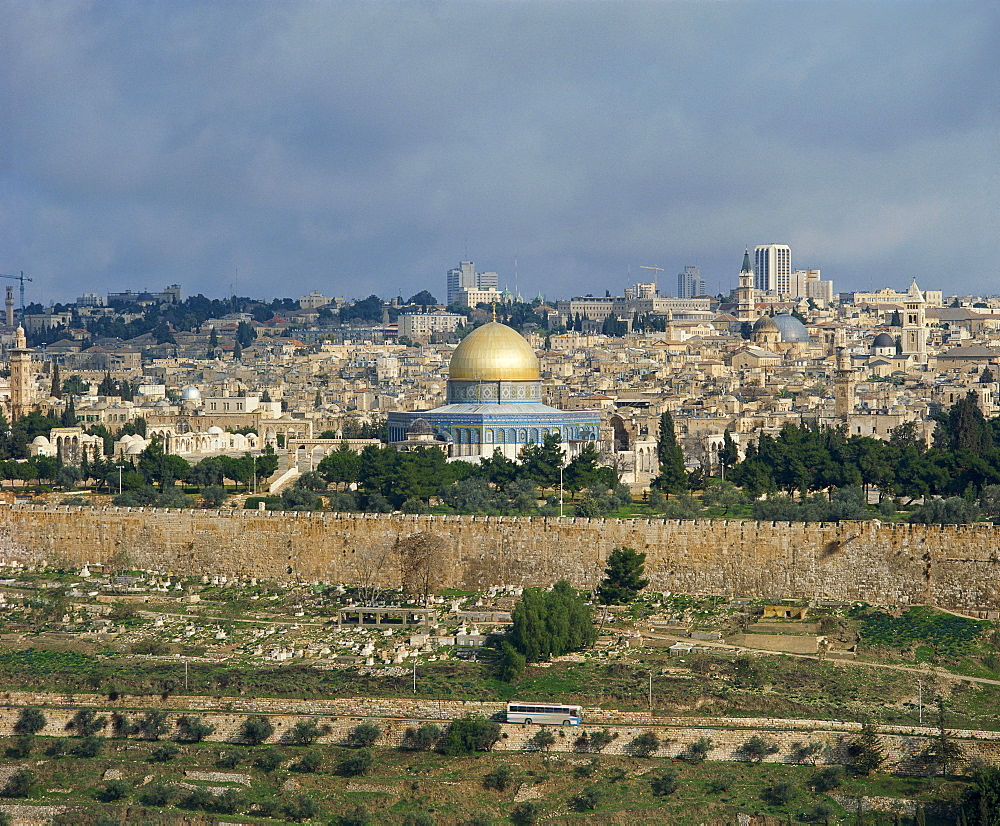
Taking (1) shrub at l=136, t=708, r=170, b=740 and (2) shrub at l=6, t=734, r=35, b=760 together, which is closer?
(2) shrub at l=6, t=734, r=35, b=760

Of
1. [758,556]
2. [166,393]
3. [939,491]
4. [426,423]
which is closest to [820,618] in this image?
[758,556]

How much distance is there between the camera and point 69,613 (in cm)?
3297

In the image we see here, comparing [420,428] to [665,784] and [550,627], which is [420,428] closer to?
[550,627]

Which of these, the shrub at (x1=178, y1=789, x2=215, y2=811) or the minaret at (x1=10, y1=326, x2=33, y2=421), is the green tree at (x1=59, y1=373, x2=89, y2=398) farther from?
the shrub at (x1=178, y1=789, x2=215, y2=811)

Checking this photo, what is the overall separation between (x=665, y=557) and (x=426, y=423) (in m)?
26.2

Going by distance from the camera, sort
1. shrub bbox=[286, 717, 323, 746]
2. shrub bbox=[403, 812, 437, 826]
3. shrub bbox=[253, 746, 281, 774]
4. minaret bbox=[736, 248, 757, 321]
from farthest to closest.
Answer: minaret bbox=[736, 248, 757, 321], shrub bbox=[286, 717, 323, 746], shrub bbox=[253, 746, 281, 774], shrub bbox=[403, 812, 437, 826]

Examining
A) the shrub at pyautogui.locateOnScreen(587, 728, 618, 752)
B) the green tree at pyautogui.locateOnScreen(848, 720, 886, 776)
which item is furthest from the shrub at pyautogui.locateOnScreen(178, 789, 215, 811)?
the green tree at pyautogui.locateOnScreen(848, 720, 886, 776)

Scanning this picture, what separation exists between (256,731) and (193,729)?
895mm

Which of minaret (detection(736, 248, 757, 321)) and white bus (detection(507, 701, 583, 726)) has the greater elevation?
minaret (detection(736, 248, 757, 321))

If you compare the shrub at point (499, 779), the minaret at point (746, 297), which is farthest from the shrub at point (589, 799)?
the minaret at point (746, 297)

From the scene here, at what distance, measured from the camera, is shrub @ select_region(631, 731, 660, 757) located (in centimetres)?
2597

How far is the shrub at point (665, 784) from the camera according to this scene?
2475cm

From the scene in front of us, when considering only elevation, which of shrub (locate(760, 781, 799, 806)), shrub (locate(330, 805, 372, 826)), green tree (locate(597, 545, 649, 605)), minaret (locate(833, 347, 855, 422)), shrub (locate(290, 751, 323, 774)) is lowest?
shrub (locate(330, 805, 372, 826))

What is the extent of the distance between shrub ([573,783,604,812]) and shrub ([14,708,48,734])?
25.6ft
